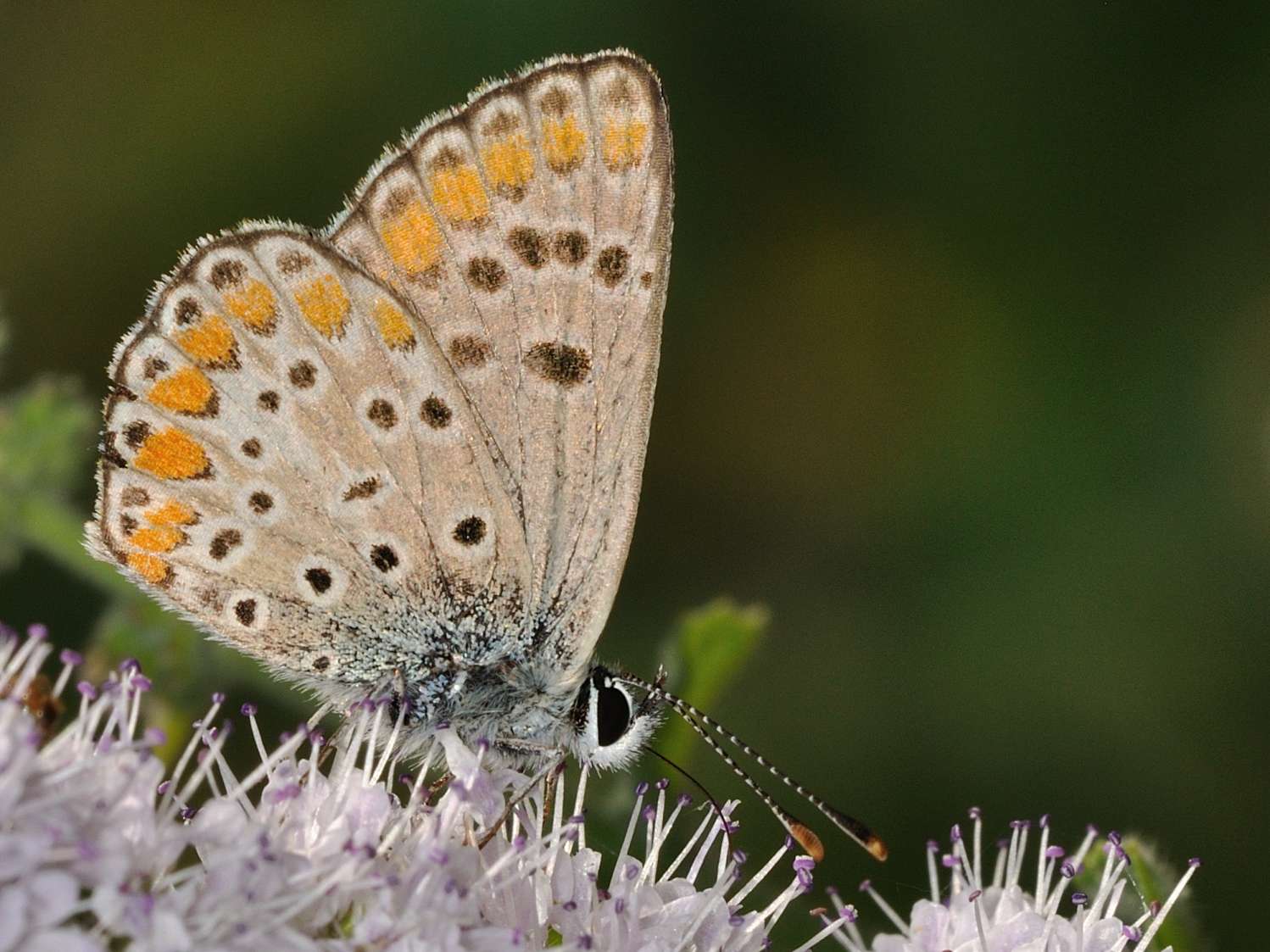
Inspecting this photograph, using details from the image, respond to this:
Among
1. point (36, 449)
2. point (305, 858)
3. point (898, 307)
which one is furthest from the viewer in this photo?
point (898, 307)

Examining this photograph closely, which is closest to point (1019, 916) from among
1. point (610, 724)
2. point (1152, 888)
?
point (1152, 888)

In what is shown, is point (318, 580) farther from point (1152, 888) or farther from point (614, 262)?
point (1152, 888)

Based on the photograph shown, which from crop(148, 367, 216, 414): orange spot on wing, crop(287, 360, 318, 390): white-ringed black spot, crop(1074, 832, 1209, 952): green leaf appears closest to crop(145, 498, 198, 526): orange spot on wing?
crop(148, 367, 216, 414): orange spot on wing

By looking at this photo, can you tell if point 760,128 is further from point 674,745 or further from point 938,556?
point 674,745

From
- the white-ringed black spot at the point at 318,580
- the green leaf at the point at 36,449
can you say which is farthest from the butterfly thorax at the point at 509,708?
the green leaf at the point at 36,449

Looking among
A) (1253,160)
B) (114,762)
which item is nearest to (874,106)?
(1253,160)

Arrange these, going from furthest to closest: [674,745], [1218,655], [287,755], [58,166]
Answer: [58,166], [1218,655], [674,745], [287,755]

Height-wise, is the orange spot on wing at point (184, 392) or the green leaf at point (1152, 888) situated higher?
the green leaf at point (1152, 888)

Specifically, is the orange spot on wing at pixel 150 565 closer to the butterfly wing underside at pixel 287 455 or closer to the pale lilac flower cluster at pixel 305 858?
the butterfly wing underside at pixel 287 455
